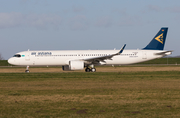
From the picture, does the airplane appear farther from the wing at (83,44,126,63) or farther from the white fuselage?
the wing at (83,44,126,63)

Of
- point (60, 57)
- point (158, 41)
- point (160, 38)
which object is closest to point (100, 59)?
point (60, 57)

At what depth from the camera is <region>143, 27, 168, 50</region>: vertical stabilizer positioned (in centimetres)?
3891

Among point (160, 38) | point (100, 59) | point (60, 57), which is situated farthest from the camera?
point (160, 38)

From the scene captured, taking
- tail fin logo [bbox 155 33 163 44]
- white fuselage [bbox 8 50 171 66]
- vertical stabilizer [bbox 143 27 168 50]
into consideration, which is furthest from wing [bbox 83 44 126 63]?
tail fin logo [bbox 155 33 163 44]

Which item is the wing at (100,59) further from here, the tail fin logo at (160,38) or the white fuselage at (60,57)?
the tail fin logo at (160,38)

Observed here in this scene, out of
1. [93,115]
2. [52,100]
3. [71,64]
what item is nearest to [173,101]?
[93,115]

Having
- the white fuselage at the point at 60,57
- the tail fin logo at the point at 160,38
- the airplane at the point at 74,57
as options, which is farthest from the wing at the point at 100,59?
the tail fin logo at the point at 160,38

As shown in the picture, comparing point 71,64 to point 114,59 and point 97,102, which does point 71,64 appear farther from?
point 97,102

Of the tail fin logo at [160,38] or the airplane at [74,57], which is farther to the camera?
the tail fin logo at [160,38]

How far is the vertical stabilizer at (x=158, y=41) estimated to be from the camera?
3891 cm

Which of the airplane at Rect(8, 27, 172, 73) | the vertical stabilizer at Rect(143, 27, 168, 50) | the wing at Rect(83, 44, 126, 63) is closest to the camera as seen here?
the wing at Rect(83, 44, 126, 63)

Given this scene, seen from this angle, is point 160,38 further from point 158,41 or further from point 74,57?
point 74,57

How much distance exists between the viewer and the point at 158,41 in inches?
1534

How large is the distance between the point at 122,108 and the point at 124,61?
28211 millimetres
